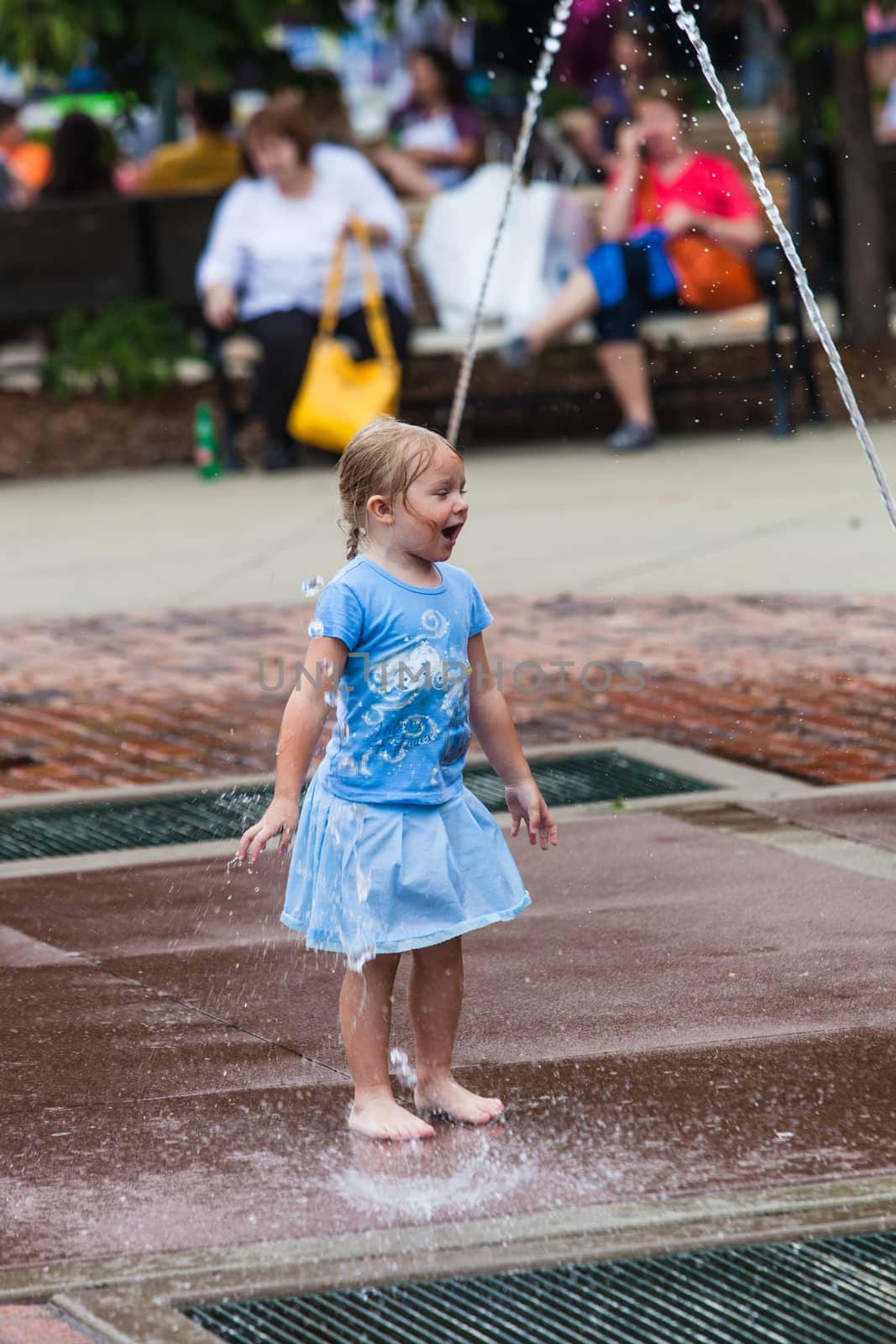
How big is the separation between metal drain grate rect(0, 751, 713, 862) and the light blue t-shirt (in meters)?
2.04

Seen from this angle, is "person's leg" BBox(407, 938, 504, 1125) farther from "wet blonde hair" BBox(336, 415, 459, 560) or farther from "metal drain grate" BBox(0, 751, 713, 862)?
"metal drain grate" BBox(0, 751, 713, 862)

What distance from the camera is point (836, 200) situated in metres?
13.0

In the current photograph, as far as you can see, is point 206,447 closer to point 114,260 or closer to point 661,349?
point 114,260

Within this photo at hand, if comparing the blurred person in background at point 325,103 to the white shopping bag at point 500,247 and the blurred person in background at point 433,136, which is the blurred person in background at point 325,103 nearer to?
the blurred person in background at point 433,136

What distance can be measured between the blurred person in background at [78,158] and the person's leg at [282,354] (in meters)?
3.02

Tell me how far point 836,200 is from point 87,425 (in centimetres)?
467

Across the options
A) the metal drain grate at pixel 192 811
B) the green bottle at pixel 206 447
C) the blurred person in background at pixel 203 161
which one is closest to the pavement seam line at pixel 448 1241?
the metal drain grate at pixel 192 811

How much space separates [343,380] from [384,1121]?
25.4ft

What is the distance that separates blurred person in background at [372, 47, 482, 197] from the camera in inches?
533

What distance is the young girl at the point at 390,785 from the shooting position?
362cm

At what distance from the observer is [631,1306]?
2.99 m

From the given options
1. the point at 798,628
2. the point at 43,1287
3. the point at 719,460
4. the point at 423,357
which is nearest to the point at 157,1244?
the point at 43,1287

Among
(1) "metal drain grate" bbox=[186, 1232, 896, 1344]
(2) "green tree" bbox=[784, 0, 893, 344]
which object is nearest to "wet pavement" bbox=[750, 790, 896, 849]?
(1) "metal drain grate" bbox=[186, 1232, 896, 1344]

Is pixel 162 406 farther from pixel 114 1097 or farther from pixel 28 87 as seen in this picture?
pixel 114 1097
